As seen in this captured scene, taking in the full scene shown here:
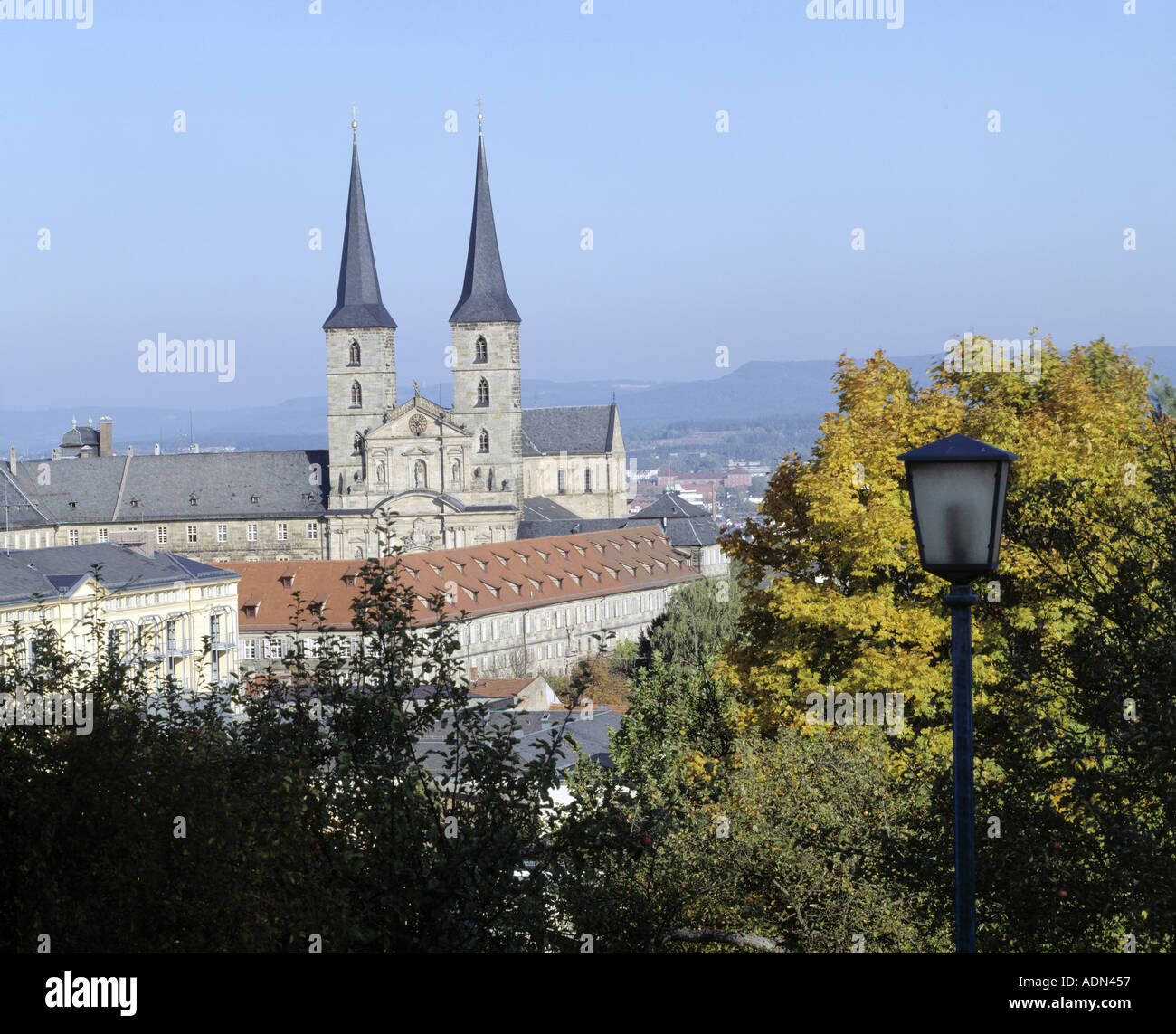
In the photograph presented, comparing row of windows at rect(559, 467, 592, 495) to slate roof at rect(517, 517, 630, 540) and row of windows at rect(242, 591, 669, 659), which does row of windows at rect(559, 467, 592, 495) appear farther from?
row of windows at rect(242, 591, 669, 659)

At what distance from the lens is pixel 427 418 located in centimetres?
11000

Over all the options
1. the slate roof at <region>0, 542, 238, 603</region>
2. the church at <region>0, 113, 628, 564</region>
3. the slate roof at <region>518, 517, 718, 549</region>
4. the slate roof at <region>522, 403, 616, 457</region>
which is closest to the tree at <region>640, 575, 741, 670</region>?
the slate roof at <region>0, 542, 238, 603</region>

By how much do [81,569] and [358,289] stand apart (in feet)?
212

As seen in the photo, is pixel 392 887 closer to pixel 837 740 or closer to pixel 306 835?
pixel 306 835

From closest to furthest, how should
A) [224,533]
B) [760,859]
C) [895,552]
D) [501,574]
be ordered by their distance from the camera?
[760,859], [895,552], [501,574], [224,533]

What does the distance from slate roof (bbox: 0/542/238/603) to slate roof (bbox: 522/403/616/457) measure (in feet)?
251

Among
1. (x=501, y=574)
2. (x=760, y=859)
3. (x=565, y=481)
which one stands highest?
(x=565, y=481)

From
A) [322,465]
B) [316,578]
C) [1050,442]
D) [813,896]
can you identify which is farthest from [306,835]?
[322,465]

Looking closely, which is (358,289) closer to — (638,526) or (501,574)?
(638,526)

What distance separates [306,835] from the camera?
8.56 metres

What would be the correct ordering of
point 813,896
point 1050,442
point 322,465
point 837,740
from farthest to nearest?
point 322,465
point 1050,442
point 837,740
point 813,896

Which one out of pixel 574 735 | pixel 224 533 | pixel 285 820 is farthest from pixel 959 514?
pixel 224 533
